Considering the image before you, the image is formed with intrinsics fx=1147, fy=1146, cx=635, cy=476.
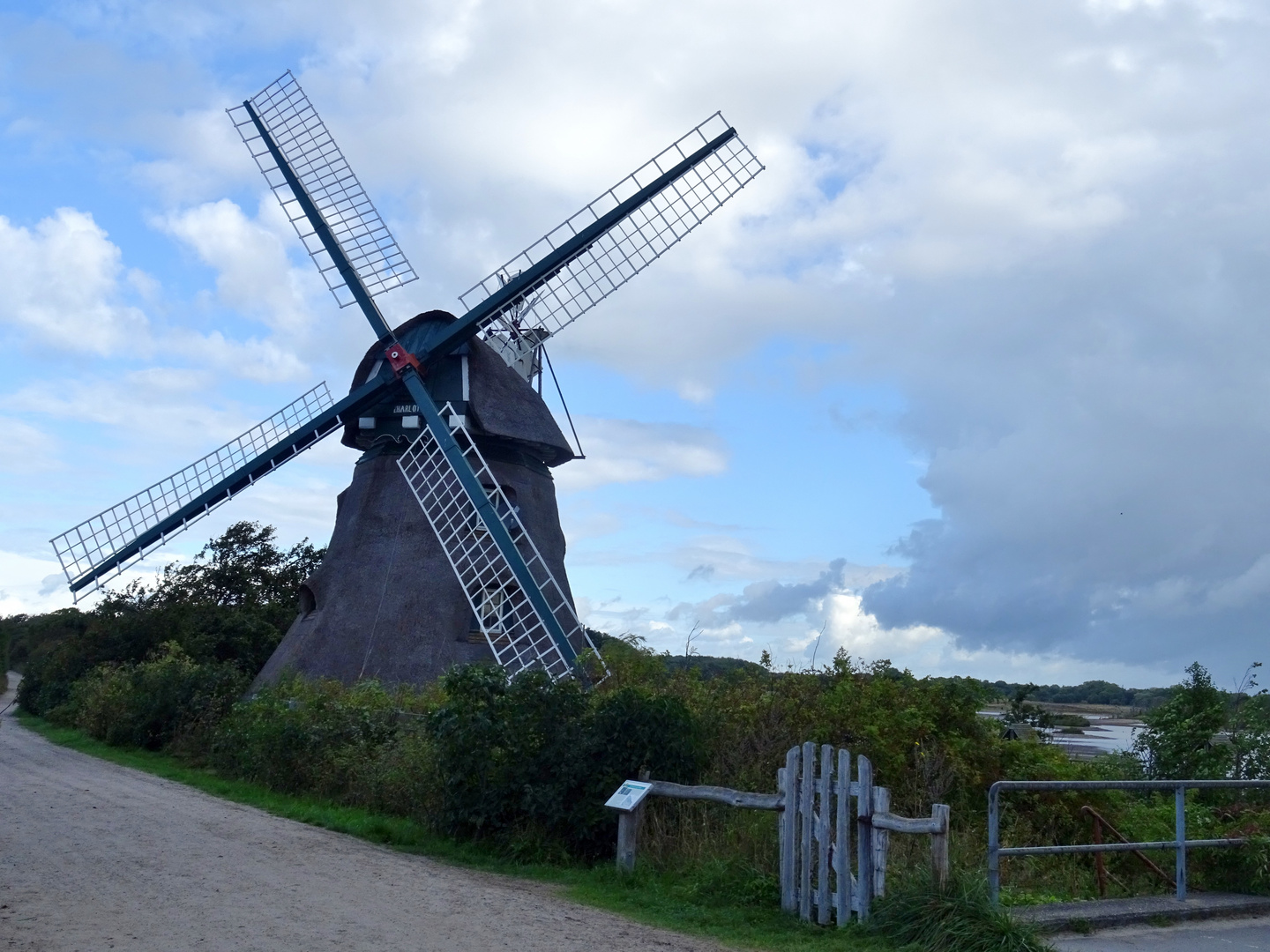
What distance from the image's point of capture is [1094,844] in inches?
340

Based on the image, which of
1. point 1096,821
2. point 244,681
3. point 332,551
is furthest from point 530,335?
point 1096,821

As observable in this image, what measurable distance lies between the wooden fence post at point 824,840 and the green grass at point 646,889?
0.18 metres

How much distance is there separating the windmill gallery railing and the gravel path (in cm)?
107

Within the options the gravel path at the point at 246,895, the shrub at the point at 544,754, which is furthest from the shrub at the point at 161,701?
the shrub at the point at 544,754

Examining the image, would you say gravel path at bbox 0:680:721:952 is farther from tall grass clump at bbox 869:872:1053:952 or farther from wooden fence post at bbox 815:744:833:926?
tall grass clump at bbox 869:872:1053:952

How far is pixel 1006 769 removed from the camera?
11.6 meters

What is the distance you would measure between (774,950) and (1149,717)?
9.07 metres

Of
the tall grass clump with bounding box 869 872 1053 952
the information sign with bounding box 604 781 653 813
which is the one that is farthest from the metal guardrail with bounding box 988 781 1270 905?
the information sign with bounding box 604 781 653 813

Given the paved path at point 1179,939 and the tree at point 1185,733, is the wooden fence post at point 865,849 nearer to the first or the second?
the paved path at point 1179,939

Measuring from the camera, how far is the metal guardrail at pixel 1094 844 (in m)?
7.88

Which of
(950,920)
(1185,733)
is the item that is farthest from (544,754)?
(1185,733)

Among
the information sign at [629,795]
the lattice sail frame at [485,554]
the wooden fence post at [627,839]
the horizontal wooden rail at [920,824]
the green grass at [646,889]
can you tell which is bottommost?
the green grass at [646,889]

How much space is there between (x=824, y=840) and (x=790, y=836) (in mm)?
391

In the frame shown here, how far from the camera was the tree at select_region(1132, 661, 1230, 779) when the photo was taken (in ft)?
→ 44.8
